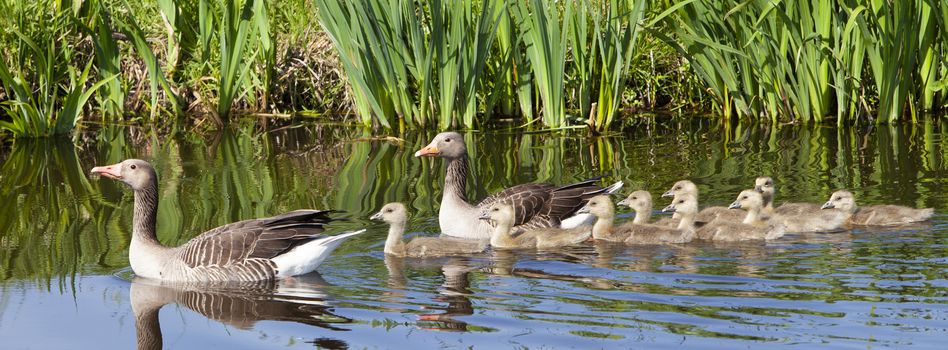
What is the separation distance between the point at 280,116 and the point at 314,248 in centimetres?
894

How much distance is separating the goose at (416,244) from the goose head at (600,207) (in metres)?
1.02

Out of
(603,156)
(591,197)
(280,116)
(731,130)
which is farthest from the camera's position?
(280,116)

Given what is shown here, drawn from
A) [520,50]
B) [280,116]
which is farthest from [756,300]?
[280,116]

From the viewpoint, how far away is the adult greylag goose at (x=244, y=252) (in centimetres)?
944

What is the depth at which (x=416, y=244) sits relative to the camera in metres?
10.3

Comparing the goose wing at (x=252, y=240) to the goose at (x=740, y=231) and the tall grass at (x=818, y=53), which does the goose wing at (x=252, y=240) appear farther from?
the tall grass at (x=818, y=53)

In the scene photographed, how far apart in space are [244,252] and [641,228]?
324cm

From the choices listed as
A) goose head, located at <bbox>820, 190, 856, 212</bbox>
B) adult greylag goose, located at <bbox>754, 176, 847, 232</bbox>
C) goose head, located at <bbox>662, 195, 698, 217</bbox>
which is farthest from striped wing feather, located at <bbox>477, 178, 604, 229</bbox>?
goose head, located at <bbox>820, 190, 856, 212</bbox>

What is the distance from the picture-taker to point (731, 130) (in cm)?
1641

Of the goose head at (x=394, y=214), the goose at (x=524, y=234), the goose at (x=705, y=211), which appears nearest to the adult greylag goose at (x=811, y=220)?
the goose at (x=705, y=211)

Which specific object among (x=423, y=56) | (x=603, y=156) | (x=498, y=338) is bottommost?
(x=498, y=338)

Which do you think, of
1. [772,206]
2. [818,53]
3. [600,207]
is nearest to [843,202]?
[772,206]

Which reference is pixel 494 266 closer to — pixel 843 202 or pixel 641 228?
pixel 641 228

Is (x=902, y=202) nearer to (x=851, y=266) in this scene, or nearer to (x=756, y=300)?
(x=851, y=266)
